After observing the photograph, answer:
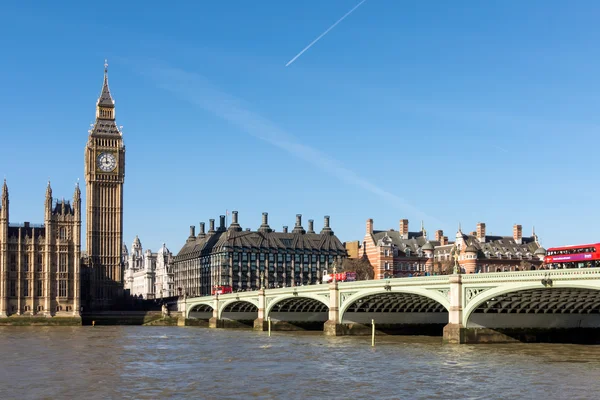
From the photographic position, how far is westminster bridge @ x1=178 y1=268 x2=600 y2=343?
63.0 meters

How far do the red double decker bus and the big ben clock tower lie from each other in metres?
108

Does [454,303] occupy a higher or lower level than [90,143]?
lower

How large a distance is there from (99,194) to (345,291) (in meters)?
95.7

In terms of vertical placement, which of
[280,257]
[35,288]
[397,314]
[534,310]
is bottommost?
[397,314]

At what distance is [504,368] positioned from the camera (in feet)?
176

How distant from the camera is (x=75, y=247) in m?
157

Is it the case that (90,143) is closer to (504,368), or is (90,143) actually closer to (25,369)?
(25,369)

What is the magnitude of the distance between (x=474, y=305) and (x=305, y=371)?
18.5m

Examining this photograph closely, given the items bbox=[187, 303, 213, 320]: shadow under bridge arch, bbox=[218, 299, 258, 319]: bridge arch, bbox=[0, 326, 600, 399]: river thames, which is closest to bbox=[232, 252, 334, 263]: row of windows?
bbox=[187, 303, 213, 320]: shadow under bridge arch

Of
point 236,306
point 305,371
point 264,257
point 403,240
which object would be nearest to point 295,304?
point 236,306

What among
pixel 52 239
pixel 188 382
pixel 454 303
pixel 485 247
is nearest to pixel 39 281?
pixel 52 239

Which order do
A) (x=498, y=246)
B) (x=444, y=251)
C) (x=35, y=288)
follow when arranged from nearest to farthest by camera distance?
1. (x=35, y=288)
2. (x=498, y=246)
3. (x=444, y=251)

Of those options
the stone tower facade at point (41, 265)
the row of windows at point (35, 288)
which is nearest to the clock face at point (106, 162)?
the stone tower facade at point (41, 265)

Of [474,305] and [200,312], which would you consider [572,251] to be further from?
[200,312]
